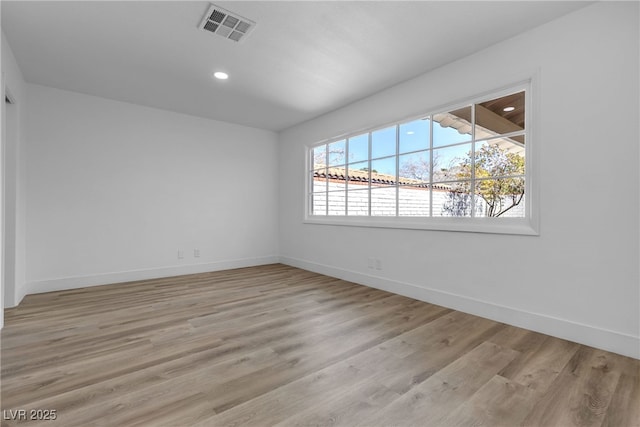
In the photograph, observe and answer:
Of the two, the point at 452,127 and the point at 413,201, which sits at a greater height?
the point at 452,127

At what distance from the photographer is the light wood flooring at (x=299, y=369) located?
144cm

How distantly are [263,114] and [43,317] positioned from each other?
360cm

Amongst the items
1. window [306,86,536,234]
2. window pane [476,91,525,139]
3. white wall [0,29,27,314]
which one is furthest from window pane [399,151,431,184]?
white wall [0,29,27,314]

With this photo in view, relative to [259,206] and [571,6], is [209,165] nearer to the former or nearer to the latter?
[259,206]

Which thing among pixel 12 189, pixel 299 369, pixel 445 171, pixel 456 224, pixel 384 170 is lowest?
pixel 299 369

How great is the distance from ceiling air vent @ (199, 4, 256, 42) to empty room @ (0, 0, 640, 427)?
0.06 feet

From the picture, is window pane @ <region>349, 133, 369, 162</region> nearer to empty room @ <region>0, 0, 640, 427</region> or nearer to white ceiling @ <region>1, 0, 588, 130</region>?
empty room @ <region>0, 0, 640, 427</region>

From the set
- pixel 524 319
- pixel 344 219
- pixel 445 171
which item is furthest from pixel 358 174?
pixel 524 319

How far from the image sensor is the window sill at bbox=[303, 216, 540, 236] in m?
2.57

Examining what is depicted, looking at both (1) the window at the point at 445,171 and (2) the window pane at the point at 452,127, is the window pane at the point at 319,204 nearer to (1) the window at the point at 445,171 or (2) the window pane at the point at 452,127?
(1) the window at the point at 445,171

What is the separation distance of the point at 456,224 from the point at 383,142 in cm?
151

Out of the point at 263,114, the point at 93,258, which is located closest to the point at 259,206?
the point at 263,114

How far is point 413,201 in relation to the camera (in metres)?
3.54

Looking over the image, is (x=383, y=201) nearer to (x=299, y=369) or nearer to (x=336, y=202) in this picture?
(x=336, y=202)
